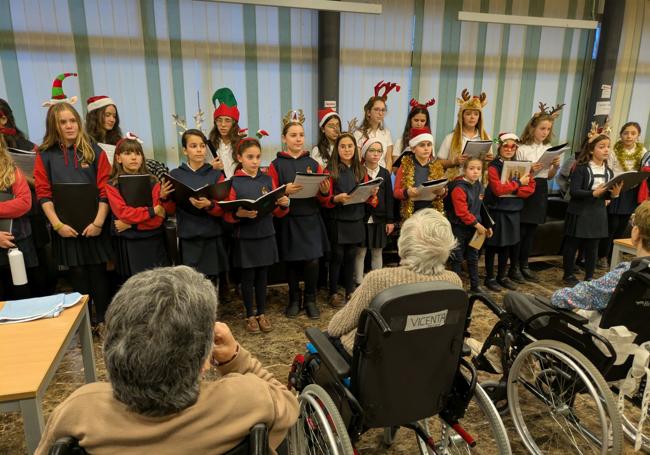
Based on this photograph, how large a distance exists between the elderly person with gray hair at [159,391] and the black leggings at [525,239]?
3445 millimetres

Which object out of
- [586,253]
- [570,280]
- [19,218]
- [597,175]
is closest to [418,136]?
[597,175]

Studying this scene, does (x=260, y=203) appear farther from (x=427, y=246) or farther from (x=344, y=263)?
(x=427, y=246)

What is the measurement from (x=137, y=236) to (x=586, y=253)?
350 centimetres

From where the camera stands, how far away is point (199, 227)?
271 centimetres

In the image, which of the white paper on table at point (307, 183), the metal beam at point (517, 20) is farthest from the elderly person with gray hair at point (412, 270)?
the metal beam at point (517, 20)

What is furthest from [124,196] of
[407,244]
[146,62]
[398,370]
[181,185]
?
[146,62]

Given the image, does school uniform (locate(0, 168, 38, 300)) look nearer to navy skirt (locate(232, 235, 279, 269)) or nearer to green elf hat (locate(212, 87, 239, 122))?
navy skirt (locate(232, 235, 279, 269))

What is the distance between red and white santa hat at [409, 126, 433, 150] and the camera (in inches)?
133

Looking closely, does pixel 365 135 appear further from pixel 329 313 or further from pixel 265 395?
pixel 265 395

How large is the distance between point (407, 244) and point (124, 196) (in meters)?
1.78

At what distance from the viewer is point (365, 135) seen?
12.5 ft

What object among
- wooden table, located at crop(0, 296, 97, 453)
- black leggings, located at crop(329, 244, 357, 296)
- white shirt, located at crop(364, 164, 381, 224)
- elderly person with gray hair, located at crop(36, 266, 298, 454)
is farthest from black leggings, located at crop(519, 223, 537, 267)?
elderly person with gray hair, located at crop(36, 266, 298, 454)

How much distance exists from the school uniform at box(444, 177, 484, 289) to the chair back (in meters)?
1.92

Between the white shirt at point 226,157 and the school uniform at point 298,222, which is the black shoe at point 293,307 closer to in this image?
the school uniform at point 298,222
